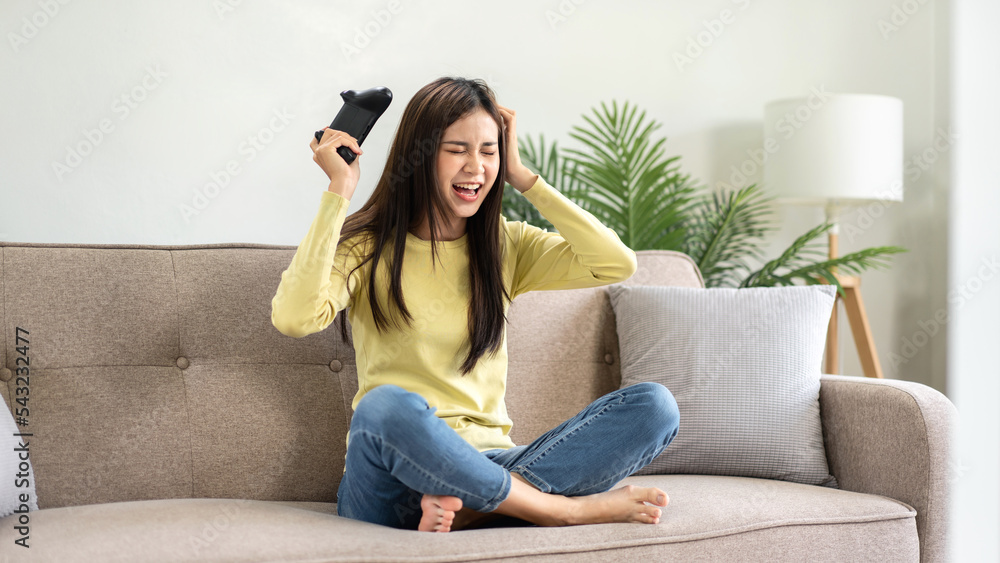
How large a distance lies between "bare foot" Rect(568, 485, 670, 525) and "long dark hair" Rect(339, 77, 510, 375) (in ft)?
1.00

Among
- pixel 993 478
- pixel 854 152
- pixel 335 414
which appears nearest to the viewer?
pixel 335 414

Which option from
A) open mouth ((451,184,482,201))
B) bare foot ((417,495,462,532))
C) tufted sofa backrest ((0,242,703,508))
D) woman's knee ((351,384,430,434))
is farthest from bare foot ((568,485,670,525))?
open mouth ((451,184,482,201))

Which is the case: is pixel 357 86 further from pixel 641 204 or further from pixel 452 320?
pixel 452 320

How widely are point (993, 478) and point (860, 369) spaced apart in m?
0.68

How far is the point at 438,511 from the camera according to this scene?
42.8 inches

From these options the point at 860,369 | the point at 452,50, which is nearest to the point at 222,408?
the point at 452,50

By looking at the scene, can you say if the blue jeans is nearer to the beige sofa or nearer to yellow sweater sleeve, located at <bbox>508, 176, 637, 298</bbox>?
the beige sofa

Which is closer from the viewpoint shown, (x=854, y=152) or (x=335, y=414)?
(x=335, y=414)

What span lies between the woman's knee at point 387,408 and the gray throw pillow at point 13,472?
0.50 m

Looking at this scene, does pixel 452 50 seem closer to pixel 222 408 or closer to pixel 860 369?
pixel 222 408

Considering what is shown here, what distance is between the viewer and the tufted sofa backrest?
52.1 inches

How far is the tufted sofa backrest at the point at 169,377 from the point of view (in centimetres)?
132

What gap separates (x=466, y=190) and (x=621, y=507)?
57 cm

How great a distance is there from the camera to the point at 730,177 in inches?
104
